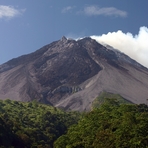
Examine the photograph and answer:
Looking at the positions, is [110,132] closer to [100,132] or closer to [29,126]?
[100,132]

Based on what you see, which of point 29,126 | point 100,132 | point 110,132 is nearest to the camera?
point 100,132

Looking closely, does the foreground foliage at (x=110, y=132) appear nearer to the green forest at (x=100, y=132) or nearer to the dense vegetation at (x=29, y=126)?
the green forest at (x=100, y=132)

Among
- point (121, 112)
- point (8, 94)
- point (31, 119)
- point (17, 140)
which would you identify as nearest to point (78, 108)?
point (8, 94)

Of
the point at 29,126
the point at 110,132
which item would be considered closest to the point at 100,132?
the point at 110,132

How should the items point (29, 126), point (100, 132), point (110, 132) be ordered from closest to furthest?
point (100, 132) < point (110, 132) < point (29, 126)

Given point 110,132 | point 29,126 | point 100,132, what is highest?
point 100,132

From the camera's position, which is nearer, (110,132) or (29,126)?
(110,132)
